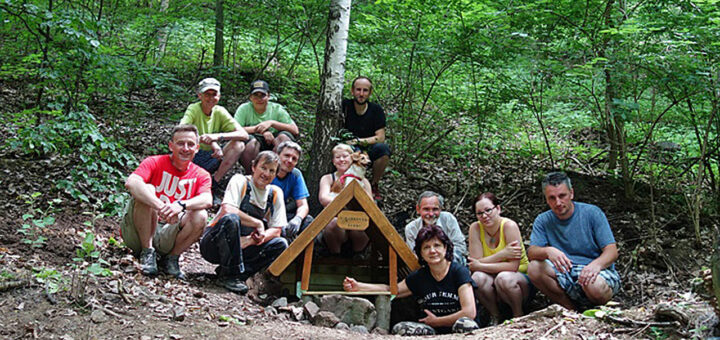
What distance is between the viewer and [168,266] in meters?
4.67

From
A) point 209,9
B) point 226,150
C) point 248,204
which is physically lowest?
point 248,204

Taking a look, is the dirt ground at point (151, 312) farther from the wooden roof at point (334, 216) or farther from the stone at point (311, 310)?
the wooden roof at point (334, 216)

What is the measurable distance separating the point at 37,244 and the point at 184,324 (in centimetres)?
167

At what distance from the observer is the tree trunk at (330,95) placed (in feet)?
20.4

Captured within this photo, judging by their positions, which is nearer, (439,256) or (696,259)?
(439,256)

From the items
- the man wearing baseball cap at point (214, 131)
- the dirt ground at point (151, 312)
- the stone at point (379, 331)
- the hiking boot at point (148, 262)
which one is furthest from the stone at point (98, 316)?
the man wearing baseball cap at point (214, 131)

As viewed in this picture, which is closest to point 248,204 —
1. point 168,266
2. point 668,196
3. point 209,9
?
point 168,266

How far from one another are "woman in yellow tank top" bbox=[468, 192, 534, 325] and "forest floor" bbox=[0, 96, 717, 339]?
64cm

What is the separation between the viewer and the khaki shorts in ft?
14.8

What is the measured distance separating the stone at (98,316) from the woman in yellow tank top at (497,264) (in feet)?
9.98

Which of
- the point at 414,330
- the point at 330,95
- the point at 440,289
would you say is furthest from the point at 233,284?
the point at 330,95

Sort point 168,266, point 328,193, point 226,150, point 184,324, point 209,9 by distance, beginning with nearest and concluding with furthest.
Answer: point 184,324, point 168,266, point 328,193, point 226,150, point 209,9

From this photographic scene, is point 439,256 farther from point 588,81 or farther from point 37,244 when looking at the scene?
point 588,81

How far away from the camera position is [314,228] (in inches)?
186
